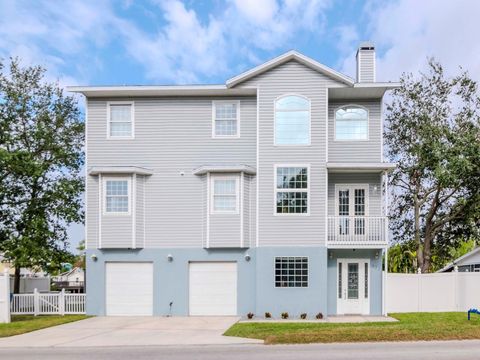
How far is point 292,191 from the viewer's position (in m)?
18.9

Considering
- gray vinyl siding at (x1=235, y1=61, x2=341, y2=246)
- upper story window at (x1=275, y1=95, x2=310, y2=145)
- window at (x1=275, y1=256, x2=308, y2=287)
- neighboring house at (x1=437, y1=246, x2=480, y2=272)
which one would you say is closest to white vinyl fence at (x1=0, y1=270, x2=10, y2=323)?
gray vinyl siding at (x1=235, y1=61, x2=341, y2=246)

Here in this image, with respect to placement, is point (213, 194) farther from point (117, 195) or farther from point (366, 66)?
point (366, 66)

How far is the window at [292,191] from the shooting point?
1883 centimetres

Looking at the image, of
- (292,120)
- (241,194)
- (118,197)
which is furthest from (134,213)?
(292,120)

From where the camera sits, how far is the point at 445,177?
2302 centimetres

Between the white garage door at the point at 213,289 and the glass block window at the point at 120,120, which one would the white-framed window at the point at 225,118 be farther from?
the white garage door at the point at 213,289

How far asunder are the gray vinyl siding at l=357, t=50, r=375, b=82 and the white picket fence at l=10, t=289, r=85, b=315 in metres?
14.3

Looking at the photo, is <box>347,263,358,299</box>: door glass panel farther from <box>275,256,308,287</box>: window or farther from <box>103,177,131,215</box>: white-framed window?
<box>103,177,131,215</box>: white-framed window

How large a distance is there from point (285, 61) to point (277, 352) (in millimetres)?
11456

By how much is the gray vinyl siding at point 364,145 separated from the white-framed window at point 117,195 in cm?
801

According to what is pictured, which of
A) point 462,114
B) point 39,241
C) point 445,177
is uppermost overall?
point 462,114

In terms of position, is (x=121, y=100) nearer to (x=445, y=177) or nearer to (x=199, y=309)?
(x=199, y=309)

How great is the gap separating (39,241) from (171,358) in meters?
14.4

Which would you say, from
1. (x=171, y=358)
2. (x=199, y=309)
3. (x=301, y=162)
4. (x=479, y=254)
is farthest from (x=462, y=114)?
(x=171, y=358)
